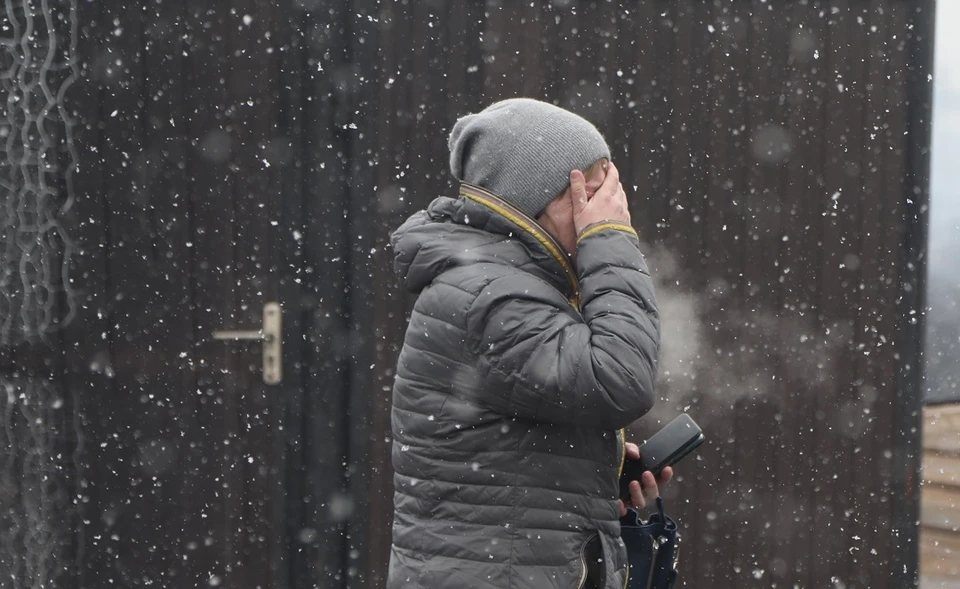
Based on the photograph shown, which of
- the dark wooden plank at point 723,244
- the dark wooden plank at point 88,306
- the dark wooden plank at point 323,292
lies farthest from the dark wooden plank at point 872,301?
the dark wooden plank at point 88,306

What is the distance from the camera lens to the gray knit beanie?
167cm

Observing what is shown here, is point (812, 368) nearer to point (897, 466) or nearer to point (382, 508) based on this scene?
point (897, 466)

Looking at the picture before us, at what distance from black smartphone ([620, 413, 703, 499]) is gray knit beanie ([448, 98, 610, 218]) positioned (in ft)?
1.96

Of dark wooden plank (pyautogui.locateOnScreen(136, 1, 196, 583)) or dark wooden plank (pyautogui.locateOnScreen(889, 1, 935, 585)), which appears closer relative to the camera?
dark wooden plank (pyautogui.locateOnScreen(136, 1, 196, 583))

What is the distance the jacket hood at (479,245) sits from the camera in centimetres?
162

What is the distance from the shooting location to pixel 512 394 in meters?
1.54

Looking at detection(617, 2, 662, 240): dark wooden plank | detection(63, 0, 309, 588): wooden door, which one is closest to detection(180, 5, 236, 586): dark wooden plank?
detection(63, 0, 309, 588): wooden door

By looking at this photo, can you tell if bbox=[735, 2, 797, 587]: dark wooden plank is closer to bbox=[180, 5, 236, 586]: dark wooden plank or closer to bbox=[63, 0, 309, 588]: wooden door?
bbox=[63, 0, 309, 588]: wooden door

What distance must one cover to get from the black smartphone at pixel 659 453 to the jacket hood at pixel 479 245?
18.5 inches

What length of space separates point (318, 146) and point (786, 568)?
2.46 metres

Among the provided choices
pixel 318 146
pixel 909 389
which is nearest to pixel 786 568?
pixel 909 389

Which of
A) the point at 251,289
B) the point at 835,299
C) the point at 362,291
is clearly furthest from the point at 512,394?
the point at 835,299

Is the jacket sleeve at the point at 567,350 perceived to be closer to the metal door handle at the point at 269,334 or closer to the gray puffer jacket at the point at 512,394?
the gray puffer jacket at the point at 512,394

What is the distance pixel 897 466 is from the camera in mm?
3635
